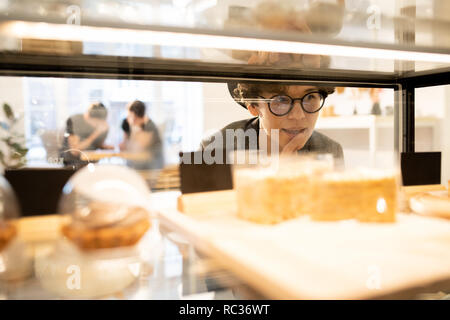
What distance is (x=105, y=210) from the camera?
A: 0.52m

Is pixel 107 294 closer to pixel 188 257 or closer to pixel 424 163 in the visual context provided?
pixel 188 257

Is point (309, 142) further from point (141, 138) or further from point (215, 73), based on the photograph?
point (141, 138)

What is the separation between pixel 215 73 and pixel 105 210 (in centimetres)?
57

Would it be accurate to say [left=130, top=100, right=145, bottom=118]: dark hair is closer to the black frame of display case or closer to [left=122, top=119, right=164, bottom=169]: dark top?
[left=122, top=119, right=164, bottom=169]: dark top

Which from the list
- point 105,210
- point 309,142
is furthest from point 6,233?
point 309,142

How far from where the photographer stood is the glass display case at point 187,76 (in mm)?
574

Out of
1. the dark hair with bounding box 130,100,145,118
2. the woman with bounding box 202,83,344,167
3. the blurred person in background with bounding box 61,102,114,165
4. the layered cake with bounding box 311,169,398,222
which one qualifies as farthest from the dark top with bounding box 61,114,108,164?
the layered cake with bounding box 311,169,398,222

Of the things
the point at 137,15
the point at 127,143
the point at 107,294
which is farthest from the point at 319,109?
the point at 107,294

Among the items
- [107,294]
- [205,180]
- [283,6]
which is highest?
[283,6]

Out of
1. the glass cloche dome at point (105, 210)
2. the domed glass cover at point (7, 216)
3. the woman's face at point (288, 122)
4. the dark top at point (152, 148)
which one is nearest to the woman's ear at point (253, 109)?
the woman's face at point (288, 122)

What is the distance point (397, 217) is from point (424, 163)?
1.79ft

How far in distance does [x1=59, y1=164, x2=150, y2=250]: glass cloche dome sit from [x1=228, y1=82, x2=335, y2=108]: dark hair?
1.82 ft

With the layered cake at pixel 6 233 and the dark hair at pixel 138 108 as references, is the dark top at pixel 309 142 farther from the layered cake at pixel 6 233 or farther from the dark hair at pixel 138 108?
the layered cake at pixel 6 233

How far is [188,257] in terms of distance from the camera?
609 millimetres
